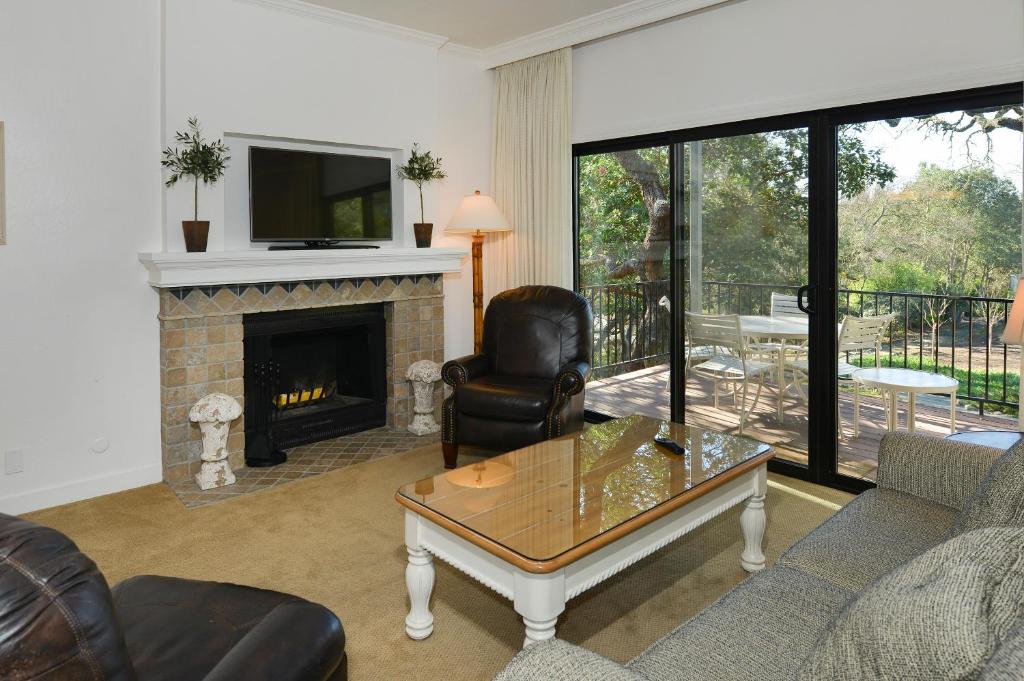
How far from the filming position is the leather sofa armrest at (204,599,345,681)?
54.7 inches

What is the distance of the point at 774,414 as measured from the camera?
4176 millimetres

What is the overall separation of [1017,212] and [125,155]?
4335mm

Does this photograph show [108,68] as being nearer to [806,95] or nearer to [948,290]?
[806,95]

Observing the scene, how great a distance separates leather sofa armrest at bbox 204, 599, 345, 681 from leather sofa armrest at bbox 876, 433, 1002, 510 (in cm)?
192

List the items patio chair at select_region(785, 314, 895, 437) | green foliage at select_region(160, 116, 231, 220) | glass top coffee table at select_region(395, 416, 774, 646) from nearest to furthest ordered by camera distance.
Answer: glass top coffee table at select_region(395, 416, 774, 646)
patio chair at select_region(785, 314, 895, 437)
green foliage at select_region(160, 116, 231, 220)

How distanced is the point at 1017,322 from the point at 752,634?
70.9 inches

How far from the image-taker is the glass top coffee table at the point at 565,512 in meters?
2.05

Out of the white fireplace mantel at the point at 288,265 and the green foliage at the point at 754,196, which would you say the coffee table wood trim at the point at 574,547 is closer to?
the green foliage at the point at 754,196

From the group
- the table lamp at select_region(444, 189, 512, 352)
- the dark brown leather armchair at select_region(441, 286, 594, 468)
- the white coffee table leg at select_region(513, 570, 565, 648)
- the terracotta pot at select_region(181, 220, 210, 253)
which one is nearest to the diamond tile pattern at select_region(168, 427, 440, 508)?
the dark brown leather armchair at select_region(441, 286, 594, 468)

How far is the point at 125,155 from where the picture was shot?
3766 millimetres

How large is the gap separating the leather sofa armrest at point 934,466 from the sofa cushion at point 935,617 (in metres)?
1.22

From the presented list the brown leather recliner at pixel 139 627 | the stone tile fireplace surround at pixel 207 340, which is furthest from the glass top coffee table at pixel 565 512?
the stone tile fireplace surround at pixel 207 340

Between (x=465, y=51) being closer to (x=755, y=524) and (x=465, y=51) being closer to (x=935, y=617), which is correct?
(x=755, y=524)

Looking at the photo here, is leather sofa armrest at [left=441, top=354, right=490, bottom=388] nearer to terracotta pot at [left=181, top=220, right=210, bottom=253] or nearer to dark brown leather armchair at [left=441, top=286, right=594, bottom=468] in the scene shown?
dark brown leather armchair at [left=441, top=286, right=594, bottom=468]
